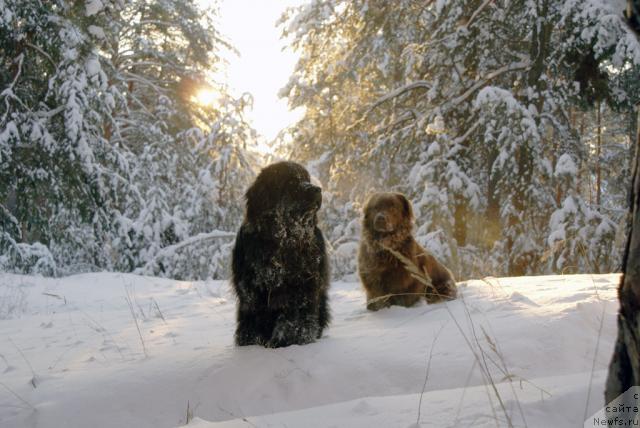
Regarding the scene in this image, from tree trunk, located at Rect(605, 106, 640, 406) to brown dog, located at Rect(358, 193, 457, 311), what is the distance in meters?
3.47

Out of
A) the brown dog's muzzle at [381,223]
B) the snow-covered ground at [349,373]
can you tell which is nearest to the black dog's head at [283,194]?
the snow-covered ground at [349,373]

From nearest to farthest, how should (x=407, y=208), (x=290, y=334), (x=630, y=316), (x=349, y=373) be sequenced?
1. (x=630, y=316)
2. (x=349, y=373)
3. (x=290, y=334)
4. (x=407, y=208)

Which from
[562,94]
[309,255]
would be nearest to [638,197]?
[309,255]

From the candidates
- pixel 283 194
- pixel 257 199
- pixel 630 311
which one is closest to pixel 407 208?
pixel 283 194

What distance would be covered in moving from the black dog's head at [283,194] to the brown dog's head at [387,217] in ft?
5.00

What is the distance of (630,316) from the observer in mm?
1135

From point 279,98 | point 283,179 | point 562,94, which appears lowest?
point 283,179

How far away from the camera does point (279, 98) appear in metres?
13.1

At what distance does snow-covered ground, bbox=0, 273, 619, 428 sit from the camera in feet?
6.05

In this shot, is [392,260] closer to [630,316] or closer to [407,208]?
[407,208]

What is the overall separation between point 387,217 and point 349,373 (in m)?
2.51

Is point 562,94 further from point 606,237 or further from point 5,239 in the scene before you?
point 5,239

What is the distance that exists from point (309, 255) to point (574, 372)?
178 centimetres

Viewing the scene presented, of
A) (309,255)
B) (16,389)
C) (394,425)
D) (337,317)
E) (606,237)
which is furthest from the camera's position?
(606,237)
